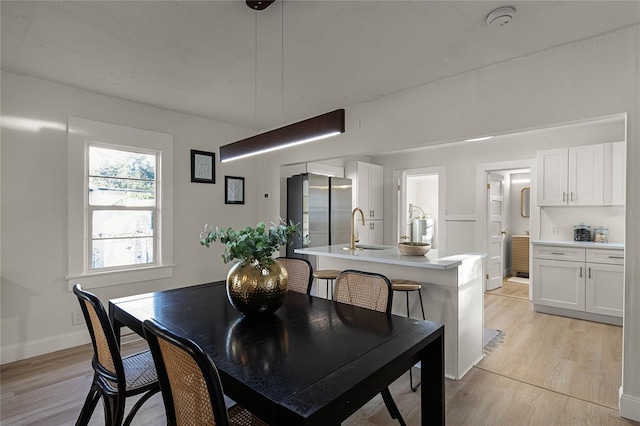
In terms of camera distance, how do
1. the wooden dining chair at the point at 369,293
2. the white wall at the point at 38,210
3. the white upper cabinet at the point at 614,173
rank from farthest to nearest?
the white upper cabinet at the point at 614,173, the white wall at the point at 38,210, the wooden dining chair at the point at 369,293

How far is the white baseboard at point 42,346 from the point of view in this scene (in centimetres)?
278

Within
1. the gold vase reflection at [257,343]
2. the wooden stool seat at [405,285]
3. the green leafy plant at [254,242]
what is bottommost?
the wooden stool seat at [405,285]

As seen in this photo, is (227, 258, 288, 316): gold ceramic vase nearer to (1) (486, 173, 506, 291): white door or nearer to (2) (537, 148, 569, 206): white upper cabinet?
(2) (537, 148, 569, 206): white upper cabinet

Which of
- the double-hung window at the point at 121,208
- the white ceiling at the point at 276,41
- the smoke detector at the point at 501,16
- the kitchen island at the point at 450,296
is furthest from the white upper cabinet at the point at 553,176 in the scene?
the double-hung window at the point at 121,208

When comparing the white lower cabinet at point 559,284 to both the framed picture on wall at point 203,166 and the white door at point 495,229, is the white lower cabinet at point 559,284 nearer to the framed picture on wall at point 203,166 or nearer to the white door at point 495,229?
the white door at point 495,229

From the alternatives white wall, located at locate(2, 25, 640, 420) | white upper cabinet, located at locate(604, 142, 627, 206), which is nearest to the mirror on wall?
white upper cabinet, located at locate(604, 142, 627, 206)

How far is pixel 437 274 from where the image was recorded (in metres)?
2.61

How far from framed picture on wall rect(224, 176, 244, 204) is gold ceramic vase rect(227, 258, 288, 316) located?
2772 millimetres

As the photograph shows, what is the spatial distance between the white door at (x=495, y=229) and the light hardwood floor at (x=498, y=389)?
1.91 m

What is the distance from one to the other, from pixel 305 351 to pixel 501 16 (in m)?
2.13

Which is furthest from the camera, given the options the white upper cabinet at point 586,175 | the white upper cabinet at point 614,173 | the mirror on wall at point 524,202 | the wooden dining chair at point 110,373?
the mirror on wall at point 524,202

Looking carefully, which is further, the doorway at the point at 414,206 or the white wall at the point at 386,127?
the doorway at the point at 414,206

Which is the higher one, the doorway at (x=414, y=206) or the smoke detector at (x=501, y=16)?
the smoke detector at (x=501, y=16)

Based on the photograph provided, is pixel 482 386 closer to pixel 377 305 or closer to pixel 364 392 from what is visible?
pixel 377 305
